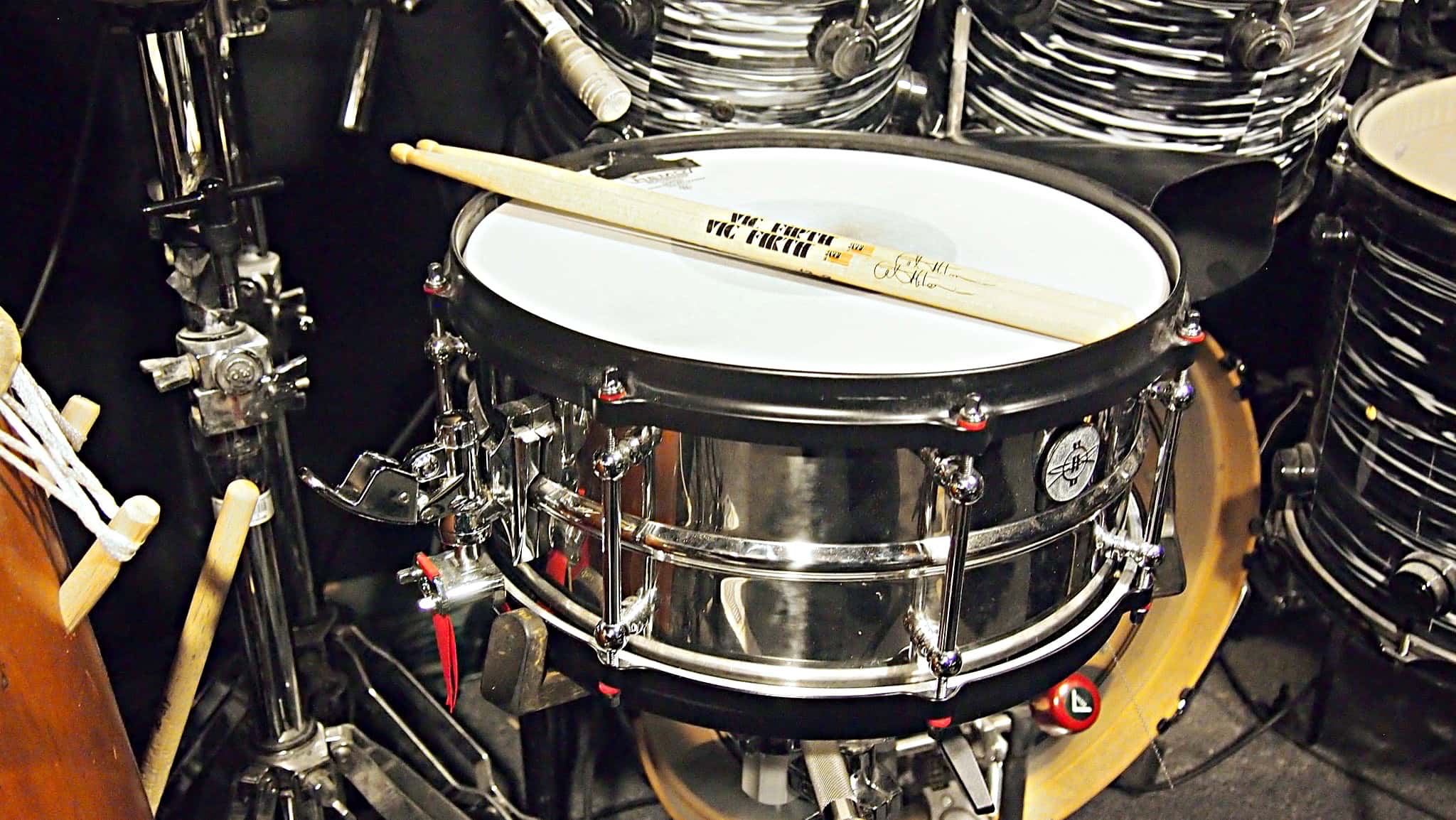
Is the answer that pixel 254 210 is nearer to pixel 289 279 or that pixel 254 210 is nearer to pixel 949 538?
pixel 289 279

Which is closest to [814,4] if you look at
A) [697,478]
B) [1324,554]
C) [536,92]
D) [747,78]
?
[747,78]

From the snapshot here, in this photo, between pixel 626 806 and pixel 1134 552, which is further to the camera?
pixel 626 806

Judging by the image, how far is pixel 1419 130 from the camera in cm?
144

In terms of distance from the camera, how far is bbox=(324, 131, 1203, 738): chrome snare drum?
0.87m

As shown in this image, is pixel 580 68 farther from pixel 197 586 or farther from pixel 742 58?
pixel 197 586

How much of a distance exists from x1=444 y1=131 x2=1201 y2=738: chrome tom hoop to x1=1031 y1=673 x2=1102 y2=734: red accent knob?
257 mm

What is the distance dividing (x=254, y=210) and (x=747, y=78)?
47 cm

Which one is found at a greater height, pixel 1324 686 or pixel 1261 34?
pixel 1261 34

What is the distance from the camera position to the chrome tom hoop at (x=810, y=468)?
0.87 metres

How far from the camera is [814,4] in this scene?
1.24 m

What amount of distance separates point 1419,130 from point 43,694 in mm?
1360

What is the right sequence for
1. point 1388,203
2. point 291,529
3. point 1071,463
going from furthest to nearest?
point 291,529, point 1388,203, point 1071,463

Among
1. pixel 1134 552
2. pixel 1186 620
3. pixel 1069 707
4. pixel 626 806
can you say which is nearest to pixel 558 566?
pixel 1134 552

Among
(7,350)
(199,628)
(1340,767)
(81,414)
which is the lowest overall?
(1340,767)
